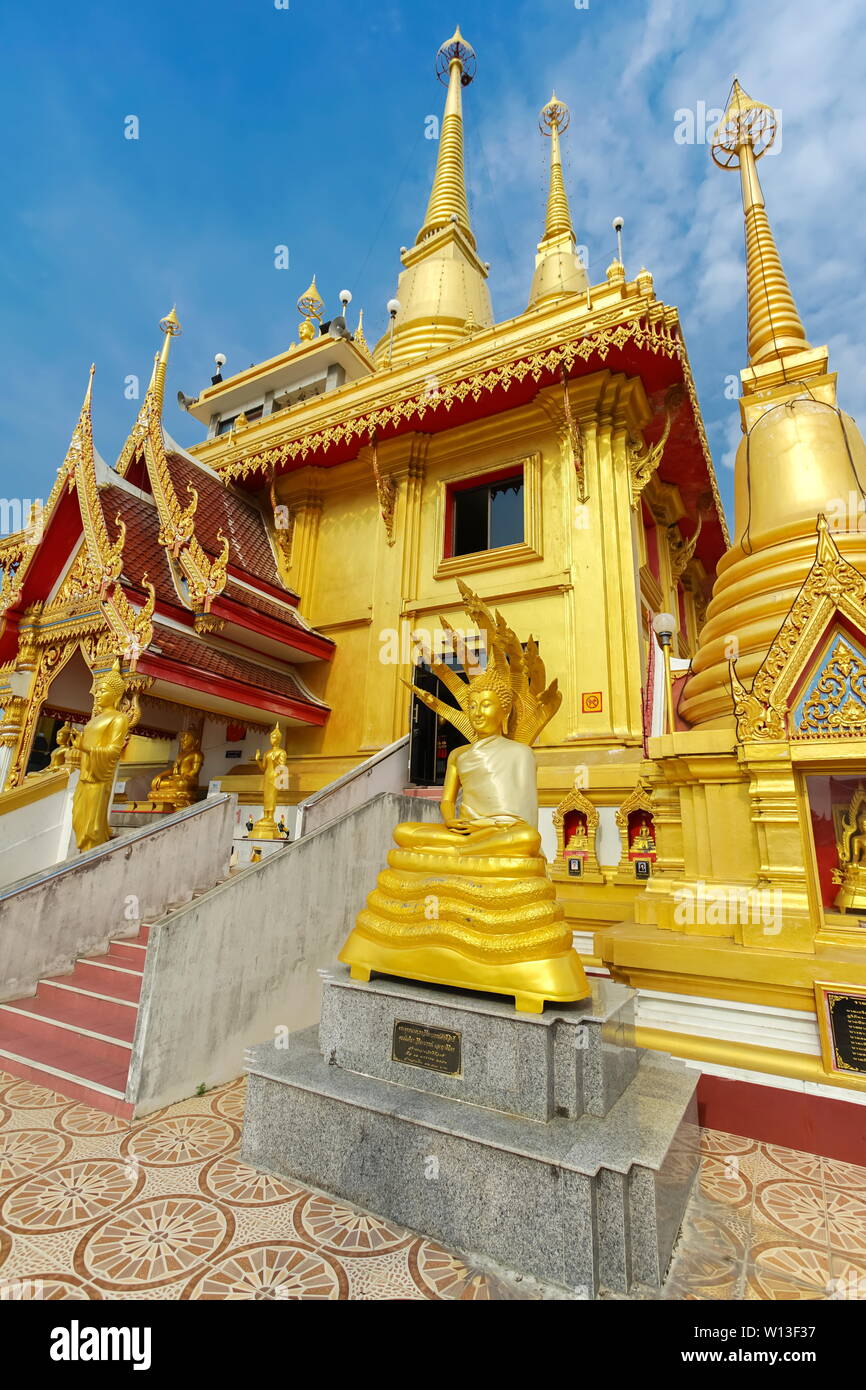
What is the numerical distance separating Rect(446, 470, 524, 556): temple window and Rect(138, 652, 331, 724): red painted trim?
3.35 m

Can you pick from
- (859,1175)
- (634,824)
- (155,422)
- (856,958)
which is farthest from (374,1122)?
(155,422)

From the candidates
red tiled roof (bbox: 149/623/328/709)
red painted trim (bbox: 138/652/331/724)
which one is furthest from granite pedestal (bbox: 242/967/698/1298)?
red tiled roof (bbox: 149/623/328/709)

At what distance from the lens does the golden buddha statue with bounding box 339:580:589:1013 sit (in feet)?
9.51

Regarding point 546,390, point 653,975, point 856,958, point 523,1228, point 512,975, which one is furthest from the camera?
point 546,390

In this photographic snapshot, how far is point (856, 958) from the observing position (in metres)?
3.37

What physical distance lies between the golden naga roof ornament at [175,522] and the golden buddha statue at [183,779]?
2.65m

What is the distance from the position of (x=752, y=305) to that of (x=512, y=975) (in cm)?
797

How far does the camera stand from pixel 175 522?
8094mm

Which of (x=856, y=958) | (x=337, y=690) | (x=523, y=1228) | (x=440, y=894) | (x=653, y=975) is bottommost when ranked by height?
(x=523, y=1228)

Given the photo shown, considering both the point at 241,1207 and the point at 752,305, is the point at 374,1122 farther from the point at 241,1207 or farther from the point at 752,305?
the point at 752,305

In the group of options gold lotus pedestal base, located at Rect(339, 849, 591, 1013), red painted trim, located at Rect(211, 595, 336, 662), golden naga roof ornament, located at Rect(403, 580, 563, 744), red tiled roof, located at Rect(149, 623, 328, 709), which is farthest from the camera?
red painted trim, located at Rect(211, 595, 336, 662)

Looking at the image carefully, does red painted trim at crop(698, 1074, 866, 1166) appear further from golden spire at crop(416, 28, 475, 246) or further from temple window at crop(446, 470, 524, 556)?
golden spire at crop(416, 28, 475, 246)

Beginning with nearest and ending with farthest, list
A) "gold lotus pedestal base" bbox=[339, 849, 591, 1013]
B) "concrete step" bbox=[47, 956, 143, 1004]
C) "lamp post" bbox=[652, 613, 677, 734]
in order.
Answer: "gold lotus pedestal base" bbox=[339, 849, 591, 1013] → "concrete step" bbox=[47, 956, 143, 1004] → "lamp post" bbox=[652, 613, 677, 734]

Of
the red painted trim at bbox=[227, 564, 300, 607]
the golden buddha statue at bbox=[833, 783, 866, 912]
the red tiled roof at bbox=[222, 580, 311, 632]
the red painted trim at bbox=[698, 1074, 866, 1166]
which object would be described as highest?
the red painted trim at bbox=[227, 564, 300, 607]
